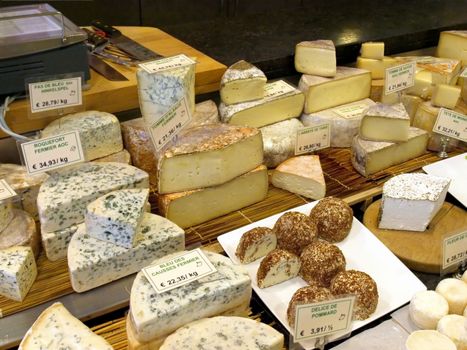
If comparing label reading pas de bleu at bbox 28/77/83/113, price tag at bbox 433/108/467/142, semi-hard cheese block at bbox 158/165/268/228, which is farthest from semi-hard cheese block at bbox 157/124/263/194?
price tag at bbox 433/108/467/142

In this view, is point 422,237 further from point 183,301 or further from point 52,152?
point 52,152

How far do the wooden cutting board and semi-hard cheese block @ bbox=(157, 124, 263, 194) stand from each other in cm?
50

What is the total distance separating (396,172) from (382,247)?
21.1 inches

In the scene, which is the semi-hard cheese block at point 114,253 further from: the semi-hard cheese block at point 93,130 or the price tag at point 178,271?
the semi-hard cheese block at point 93,130

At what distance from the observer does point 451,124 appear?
2.39 metres

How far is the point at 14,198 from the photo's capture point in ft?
5.93

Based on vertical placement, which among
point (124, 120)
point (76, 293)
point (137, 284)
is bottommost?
point (76, 293)

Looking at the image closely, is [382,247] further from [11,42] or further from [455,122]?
[11,42]

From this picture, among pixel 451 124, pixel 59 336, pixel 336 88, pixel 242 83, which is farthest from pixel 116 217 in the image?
pixel 451 124

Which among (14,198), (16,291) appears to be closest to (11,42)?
(14,198)

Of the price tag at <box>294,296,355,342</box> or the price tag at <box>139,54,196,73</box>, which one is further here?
the price tag at <box>139,54,196,73</box>

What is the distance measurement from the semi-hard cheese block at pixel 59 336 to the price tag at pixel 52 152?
0.54 m

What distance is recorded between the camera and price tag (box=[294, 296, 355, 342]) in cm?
144

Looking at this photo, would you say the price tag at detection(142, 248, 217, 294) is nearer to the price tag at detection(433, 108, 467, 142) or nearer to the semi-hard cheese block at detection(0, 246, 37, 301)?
the semi-hard cheese block at detection(0, 246, 37, 301)
